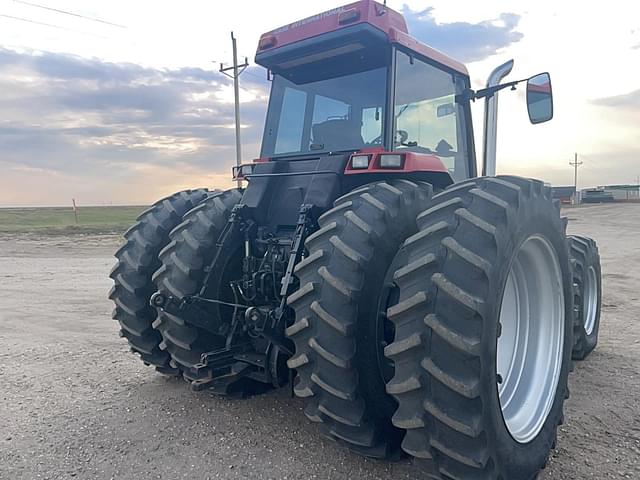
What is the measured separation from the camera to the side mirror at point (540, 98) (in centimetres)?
413

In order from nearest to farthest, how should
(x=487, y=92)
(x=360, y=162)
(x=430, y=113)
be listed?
(x=360, y=162) < (x=430, y=113) < (x=487, y=92)

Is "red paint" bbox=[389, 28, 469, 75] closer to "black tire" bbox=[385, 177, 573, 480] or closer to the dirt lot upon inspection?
"black tire" bbox=[385, 177, 573, 480]

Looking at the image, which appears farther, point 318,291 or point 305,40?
point 305,40

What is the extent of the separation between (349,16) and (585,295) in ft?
12.7

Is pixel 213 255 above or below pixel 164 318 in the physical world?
above

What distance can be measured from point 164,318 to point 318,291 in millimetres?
1441

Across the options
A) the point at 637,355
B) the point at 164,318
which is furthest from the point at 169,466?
the point at 637,355

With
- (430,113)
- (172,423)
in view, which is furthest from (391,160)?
(172,423)

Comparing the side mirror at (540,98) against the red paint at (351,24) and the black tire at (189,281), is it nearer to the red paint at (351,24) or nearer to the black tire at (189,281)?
the red paint at (351,24)

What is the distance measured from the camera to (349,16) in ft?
11.0

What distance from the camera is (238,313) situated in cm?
353

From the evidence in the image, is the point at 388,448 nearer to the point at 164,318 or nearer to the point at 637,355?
the point at 164,318

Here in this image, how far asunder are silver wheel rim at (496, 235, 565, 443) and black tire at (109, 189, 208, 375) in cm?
255

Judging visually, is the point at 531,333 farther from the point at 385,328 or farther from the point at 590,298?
the point at 590,298
